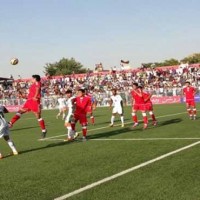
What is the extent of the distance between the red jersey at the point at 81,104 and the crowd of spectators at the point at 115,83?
28149 mm

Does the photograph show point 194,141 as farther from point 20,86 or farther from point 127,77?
point 20,86

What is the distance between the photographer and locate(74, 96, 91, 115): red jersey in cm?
1437

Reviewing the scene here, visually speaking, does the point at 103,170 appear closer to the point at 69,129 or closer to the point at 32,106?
the point at 69,129

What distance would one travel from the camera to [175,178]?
753 cm

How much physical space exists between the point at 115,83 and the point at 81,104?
123ft

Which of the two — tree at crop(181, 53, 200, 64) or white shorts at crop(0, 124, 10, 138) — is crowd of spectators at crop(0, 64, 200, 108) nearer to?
white shorts at crop(0, 124, 10, 138)

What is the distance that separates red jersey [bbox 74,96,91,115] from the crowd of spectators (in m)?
28.1

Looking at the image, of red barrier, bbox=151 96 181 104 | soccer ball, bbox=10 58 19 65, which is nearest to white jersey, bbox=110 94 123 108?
soccer ball, bbox=10 58 19 65

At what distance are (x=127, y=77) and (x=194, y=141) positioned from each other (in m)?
40.4

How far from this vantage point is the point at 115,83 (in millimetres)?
51812

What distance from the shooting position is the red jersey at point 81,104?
1437 centimetres

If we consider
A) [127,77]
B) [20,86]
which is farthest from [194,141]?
[20,86]

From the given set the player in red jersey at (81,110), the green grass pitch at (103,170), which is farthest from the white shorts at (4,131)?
the player in red jersey at (81,110)

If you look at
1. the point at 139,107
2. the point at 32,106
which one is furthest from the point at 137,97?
the point at 32,106
